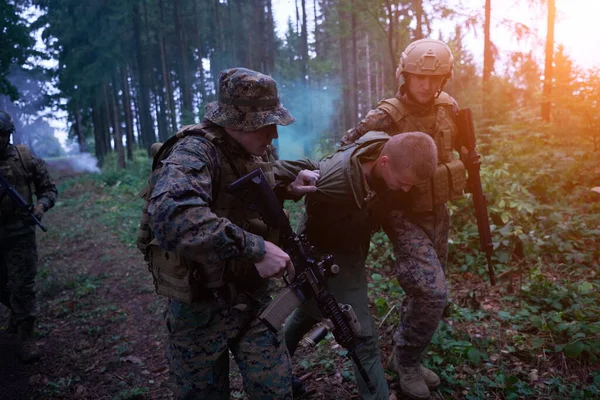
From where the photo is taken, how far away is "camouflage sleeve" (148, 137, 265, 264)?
1795 millimetres

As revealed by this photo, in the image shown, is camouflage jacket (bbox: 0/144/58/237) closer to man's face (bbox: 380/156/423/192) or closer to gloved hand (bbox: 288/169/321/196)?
gloved hand (bbox: 288/169/321/196)

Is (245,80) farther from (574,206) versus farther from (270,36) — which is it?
(270,36)

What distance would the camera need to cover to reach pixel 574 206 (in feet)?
21.8

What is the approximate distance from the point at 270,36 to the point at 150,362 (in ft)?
75.3

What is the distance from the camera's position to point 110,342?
475cm

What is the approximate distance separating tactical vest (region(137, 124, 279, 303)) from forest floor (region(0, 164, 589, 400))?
1.78 metres

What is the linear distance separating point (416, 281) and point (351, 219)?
0.73 m

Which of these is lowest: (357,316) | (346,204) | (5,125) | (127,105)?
(357,316)

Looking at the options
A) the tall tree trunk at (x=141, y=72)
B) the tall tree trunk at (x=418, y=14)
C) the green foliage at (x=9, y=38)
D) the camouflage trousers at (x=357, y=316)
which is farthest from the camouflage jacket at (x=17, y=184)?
the tall tree trunk at (x=141, y=72)

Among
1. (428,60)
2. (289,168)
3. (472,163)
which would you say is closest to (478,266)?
(472,163)

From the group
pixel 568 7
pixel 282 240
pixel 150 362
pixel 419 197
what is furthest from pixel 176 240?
pixel 568 7

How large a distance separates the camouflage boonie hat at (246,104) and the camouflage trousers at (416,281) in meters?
1.44

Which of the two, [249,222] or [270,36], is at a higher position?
[270,36]

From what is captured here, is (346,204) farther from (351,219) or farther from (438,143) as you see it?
(438,143)
